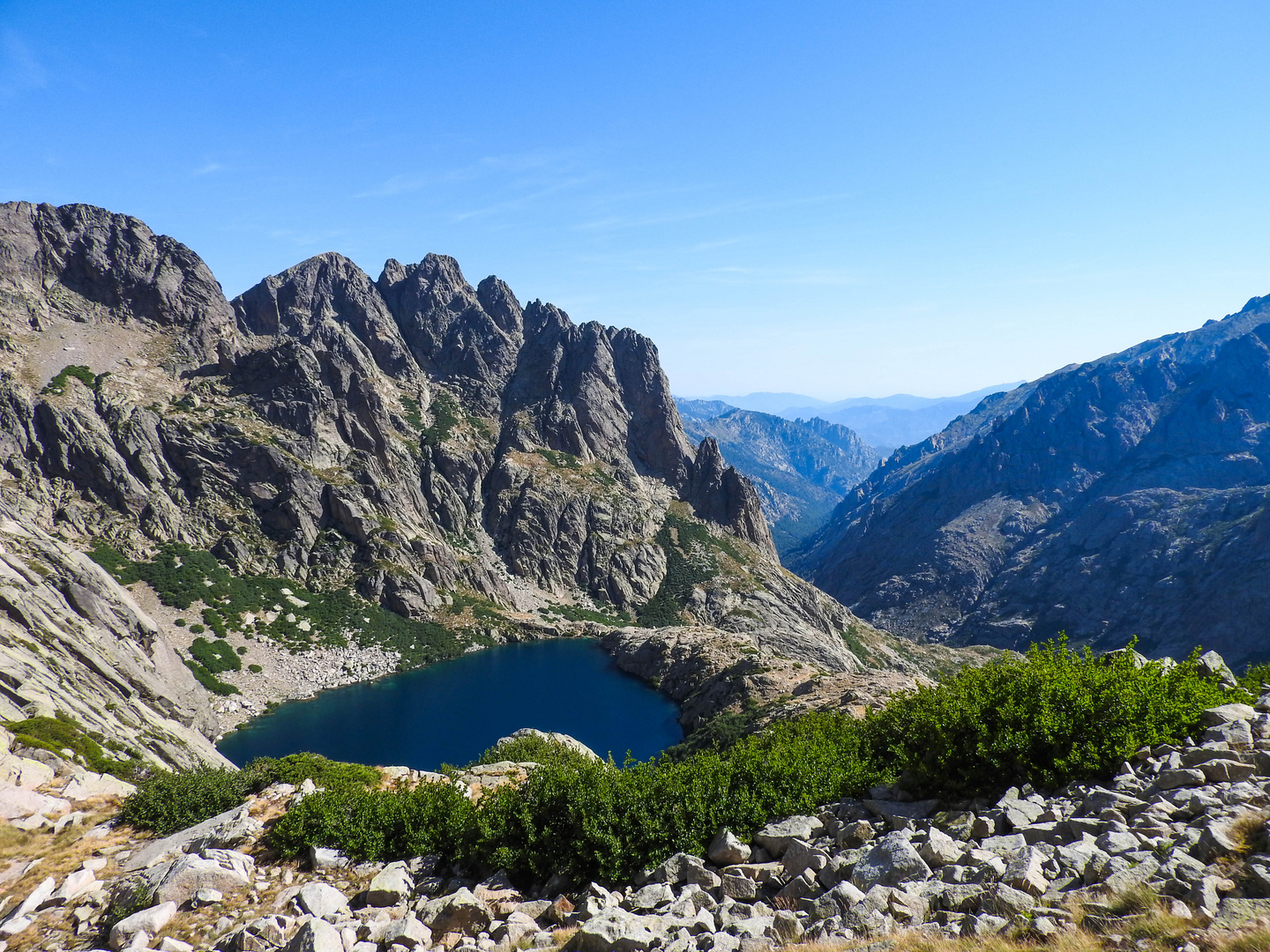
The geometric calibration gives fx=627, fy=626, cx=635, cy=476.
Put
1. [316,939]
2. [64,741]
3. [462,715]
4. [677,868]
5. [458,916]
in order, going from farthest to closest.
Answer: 1. [462,715]
2. [64,741]
3. [677,868]
4. [458,916]
5. [316,939]

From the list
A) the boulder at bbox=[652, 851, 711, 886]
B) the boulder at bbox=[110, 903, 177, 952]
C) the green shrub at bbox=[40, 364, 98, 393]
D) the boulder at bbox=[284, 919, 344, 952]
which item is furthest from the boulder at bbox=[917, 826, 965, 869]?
the green shrub at bbox=[40, 364, 98, 393]

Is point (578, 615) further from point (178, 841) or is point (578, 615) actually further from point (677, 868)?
point (677, 868)

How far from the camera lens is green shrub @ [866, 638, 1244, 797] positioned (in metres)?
19.7

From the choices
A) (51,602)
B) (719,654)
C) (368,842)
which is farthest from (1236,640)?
(51,602)

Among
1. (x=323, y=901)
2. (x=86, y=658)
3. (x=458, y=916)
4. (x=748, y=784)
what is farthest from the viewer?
(x=86, y=658)

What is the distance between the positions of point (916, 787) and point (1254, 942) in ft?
41.0

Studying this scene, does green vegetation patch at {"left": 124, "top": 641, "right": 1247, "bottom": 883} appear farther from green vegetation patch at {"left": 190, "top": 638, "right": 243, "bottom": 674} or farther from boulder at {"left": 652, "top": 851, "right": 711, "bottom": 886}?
green vegetation patch at {"left": 190, "top": 638, "right": 243, "bottom": 674}

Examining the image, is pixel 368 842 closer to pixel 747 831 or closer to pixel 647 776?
pixel 647 776

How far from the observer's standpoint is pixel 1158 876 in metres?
12.8

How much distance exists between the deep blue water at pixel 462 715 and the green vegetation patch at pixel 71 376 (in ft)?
336

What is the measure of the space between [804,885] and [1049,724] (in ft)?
32.0

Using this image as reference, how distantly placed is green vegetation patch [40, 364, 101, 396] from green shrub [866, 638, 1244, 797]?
644ft

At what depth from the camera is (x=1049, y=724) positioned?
781 inches

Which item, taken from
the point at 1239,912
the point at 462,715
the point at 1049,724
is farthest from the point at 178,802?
the point at 462,715
